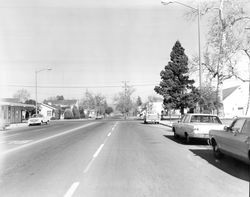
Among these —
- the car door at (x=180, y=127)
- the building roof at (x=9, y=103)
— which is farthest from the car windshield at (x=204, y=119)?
the building roof at (x=9, y=103)

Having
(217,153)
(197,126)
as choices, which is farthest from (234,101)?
(217,153)

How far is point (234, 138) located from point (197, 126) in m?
5.80

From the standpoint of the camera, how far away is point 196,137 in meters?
15.2

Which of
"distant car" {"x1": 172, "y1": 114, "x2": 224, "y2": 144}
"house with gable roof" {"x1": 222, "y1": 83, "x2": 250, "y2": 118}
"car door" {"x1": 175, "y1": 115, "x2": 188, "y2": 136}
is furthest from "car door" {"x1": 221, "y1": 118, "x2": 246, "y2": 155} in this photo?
"house with gable roof" {"x1": 222, "y1": 83, "x2": 250, "y2": 118}

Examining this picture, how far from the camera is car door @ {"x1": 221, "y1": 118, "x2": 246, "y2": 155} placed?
9154 mm

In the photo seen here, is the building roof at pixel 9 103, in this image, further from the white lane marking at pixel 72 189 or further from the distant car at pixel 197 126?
the distant car at pixel 197 126

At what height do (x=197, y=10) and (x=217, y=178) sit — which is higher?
(x=197, y=10)

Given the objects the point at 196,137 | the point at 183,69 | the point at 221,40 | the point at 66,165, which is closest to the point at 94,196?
the point at 66,165

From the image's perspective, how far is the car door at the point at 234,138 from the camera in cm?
915

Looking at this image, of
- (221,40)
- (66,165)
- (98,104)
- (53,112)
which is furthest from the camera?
(98,104)

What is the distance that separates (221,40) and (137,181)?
18.5 meters

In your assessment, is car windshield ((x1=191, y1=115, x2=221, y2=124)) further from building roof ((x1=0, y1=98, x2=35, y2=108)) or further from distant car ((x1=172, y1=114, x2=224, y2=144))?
building roof ((x1=0, y1=98, x2=35, y2=108))

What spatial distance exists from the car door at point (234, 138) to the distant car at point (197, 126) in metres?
4.62

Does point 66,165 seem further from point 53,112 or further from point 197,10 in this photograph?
point 53,112
